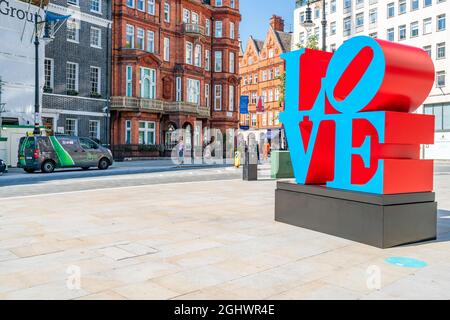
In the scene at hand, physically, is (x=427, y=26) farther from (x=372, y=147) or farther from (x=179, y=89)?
(x=372, y=147)

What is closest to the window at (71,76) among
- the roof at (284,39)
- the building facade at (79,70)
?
the building facade at (79,70)

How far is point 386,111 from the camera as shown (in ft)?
21.2

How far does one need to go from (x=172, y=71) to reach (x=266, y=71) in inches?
1203

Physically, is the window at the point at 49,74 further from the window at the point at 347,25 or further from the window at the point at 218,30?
the window at the point at 347,25

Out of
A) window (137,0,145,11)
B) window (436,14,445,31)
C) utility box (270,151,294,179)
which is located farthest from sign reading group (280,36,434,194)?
window (436,14,445,31)

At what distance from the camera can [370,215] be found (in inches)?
255

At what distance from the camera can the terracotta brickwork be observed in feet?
212

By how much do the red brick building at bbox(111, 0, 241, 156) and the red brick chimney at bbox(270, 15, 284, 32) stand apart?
24088 mm

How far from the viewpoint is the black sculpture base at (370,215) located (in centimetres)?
634

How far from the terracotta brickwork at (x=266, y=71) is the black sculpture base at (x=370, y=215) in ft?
180

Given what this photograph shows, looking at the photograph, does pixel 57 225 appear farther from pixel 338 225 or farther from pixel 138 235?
pixel 338 225

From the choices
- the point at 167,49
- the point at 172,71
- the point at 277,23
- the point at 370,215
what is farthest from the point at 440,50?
the point at 370,215

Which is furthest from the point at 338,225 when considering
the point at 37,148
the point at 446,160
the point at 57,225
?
the point at 446,160
